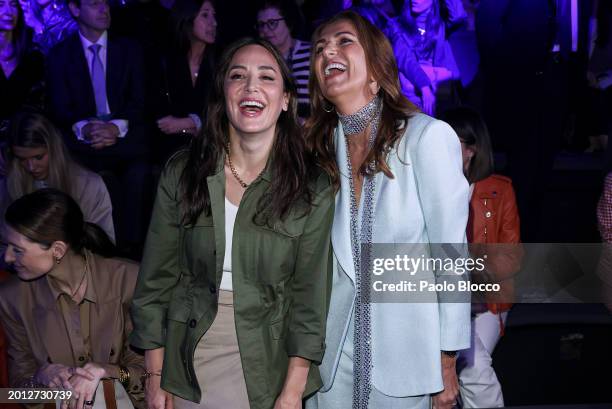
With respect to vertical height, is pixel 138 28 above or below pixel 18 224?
above

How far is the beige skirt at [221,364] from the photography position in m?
2.16

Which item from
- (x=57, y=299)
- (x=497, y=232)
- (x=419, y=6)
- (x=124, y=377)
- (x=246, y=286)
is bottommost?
(x=124, y=377)

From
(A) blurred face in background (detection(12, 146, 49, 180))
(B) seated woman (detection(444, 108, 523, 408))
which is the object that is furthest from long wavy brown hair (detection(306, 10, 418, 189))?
(A) blurred face in background (detection(12, 146, 49, 180))

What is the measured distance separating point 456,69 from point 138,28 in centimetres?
210

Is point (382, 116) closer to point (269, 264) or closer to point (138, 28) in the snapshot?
point (269, 264)

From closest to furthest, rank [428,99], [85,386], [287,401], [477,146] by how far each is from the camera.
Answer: [287,401] < [85,386] < [477,146] < [428,99]

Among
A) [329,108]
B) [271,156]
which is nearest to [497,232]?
[329,108]

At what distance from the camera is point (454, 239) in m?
2.15

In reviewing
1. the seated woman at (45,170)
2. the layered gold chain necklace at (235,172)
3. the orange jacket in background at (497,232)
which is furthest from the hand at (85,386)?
the orange jacket in background at (497,232)

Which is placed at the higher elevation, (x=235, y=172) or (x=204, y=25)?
(x=204, y=25)

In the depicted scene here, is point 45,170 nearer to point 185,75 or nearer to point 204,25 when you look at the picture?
point 185,75

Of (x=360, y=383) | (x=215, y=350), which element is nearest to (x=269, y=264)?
(x=215, y=350)

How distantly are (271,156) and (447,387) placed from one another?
80cm

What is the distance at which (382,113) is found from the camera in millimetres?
2312
